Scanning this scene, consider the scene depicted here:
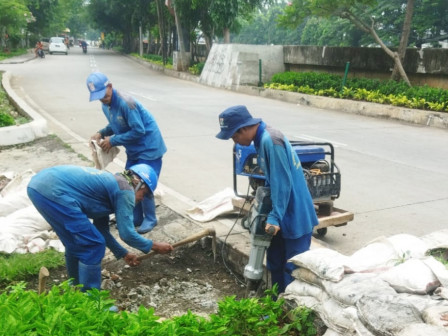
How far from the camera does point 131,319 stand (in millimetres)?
2492

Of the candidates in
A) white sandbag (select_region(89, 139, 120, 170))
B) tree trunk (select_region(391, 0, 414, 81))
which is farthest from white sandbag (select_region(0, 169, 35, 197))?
tree trunk (select_region(391, 0, 414, 81))

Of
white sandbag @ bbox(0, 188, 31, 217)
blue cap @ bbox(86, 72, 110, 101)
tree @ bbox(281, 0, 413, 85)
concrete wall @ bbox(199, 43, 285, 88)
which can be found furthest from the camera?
concrete wall @ bbox(199, 43, 285, 88)

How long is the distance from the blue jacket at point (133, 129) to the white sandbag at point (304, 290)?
238cm

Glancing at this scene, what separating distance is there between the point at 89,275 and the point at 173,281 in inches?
38.1

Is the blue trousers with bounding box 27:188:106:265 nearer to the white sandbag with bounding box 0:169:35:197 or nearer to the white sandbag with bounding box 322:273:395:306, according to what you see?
the white sandbag with bounding box 322:273:395:306

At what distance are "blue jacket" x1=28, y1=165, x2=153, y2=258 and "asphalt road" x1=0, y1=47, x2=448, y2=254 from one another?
2221 millimetres

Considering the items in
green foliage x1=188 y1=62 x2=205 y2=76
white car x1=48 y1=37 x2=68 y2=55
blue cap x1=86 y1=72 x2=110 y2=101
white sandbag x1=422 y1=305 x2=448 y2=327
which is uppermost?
blue cap x1=86 y1=72 x2=110 y2=101

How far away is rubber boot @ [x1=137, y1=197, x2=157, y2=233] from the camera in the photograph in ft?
16.9

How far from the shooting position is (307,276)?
10.7ft

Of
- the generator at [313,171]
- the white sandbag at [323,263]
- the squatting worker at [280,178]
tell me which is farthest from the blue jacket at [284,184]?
the generator at [313,171]

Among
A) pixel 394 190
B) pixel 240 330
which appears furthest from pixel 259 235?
pixel 394 190

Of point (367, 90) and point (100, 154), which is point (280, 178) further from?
point (367, 90)

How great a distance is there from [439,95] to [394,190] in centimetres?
732

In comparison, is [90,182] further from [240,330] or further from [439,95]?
[439,95]
